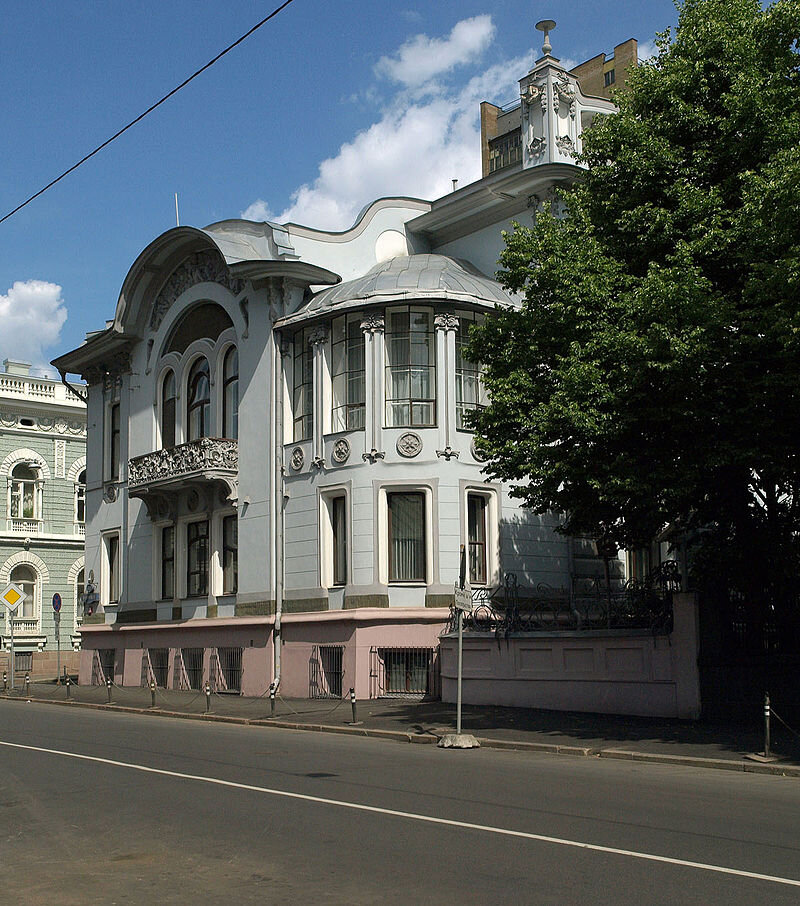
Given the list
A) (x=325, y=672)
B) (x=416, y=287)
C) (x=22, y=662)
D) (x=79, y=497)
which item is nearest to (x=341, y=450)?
(x=416, y=287)

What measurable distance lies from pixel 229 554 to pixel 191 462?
2.94 metres

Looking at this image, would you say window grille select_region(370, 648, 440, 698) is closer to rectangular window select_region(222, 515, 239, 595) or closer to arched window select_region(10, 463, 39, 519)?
rectangular window select_region(222, 515, 239, 595)

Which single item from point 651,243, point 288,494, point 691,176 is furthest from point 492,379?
point 288,494

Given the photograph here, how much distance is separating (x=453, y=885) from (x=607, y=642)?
14.8 metres

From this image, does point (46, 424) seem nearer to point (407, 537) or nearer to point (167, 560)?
point (167, 560)

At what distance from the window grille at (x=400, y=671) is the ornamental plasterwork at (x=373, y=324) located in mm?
8151

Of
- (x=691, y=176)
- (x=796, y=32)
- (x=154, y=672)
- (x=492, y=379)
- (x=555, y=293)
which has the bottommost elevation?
(x=154, y=672)

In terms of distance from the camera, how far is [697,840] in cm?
893

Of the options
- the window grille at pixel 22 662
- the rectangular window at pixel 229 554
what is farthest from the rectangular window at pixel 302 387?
the window grille at pixel 22 662

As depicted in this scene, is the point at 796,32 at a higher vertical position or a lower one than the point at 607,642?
higher

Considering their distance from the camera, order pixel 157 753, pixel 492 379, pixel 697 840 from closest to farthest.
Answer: pixel 697 840 < pixel 157 753 < pixel 492 379

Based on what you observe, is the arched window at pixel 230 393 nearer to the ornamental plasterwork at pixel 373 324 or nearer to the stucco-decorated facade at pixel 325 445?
the stucco-decorated facade at pixel 325 445

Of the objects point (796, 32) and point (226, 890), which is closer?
point (226, 890)

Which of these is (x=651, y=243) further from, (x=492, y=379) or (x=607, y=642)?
(x=607, y=642)
